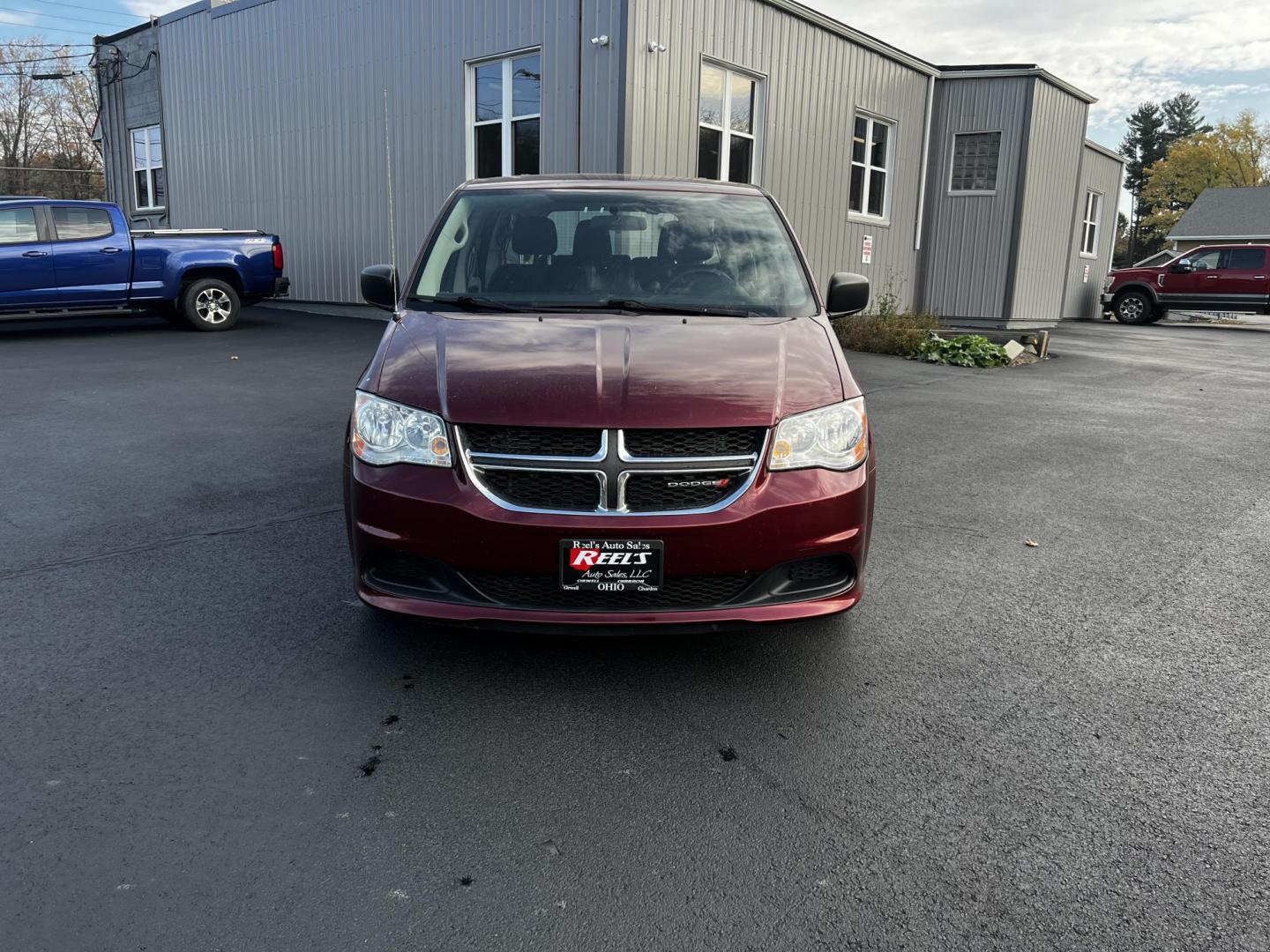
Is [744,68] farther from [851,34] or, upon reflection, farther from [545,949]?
[545,949]

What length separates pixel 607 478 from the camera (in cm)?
293

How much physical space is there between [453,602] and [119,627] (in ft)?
5.03

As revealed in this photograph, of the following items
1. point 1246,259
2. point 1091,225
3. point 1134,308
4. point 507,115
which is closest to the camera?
point 507,115

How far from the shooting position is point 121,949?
1.97m

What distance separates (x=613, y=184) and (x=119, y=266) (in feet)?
34.2

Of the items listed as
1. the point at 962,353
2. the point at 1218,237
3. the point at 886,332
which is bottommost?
the point at 962,353

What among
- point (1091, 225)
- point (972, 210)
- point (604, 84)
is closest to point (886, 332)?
point (604, 84)

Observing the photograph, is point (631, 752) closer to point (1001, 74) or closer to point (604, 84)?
point (604, 84)

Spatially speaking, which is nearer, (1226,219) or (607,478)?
(607,478)

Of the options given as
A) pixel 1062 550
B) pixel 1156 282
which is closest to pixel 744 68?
pixel 1062 550

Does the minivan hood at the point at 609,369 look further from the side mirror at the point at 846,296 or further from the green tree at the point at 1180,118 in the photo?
the green tree at the point at 1180,118

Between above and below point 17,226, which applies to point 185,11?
above

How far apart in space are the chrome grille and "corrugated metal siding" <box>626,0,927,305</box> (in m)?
8.72

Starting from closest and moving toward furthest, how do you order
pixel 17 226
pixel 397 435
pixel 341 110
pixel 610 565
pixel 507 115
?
pixel 610 565, pixel 397 435, pixel 17 226, pixel 507 115, pixel 341 110
